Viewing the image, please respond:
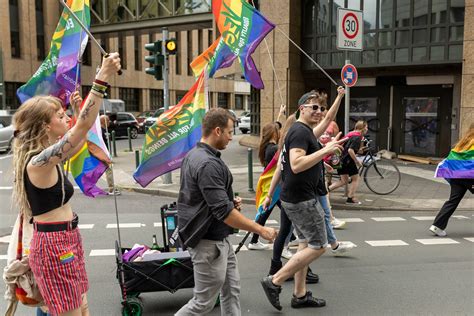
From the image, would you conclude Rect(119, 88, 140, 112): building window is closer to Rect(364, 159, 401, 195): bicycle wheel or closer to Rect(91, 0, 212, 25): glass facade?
Rect(91, 0, 212, 25): glass facade

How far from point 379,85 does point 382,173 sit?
265 inches

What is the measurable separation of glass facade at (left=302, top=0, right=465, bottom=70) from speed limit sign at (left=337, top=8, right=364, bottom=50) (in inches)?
235

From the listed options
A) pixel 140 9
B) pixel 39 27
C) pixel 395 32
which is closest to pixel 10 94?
pixel 39 27

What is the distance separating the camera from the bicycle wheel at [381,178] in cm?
1073

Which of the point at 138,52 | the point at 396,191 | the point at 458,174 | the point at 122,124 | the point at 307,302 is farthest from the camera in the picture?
the point at 138,52

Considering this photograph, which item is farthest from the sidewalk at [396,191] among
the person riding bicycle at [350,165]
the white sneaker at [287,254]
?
the white sneaker at [287,254]

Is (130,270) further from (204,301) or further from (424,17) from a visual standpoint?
(424,17)

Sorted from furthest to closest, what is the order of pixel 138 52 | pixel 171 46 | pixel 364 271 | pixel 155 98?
pixel 155 98
pixel 138 52
pixel 171 46
pixel 364 271

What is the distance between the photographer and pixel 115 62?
2713mm

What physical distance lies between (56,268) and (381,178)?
921 cm

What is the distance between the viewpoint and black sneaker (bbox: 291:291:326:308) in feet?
14.6

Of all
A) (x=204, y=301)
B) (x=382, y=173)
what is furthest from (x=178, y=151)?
(x=382, y=173)

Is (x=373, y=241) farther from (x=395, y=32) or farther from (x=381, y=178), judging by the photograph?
(x=395, y=32)

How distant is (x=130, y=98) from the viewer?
1934 inches
